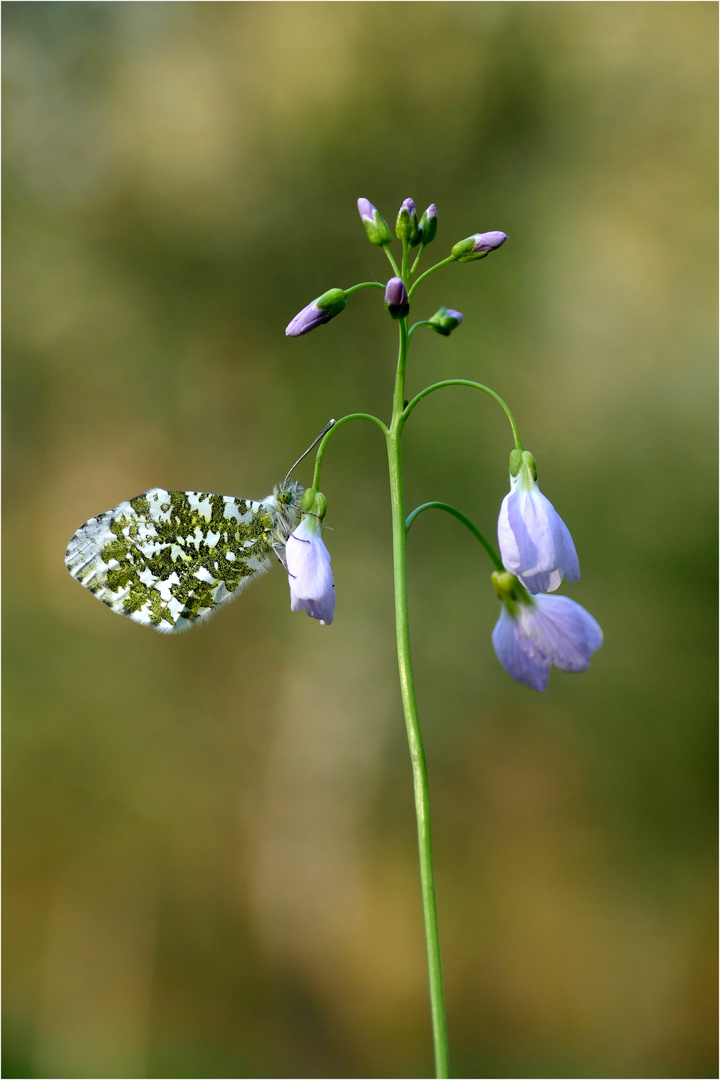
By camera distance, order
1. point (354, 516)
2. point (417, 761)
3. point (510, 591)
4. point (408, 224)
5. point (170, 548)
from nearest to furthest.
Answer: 1. point (417, 761)
2. point (408, 224)
3. point (510, 591)
4. point (170, 548)
5. point (354, 516)

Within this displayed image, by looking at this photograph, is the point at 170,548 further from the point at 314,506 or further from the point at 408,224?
the point at 408,224

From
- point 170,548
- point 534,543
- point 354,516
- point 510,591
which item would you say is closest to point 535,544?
point 534,543

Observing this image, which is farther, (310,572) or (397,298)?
(310,572)

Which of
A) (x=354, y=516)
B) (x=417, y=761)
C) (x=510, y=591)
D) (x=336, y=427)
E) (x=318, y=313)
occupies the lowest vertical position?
(x=417, y=761)

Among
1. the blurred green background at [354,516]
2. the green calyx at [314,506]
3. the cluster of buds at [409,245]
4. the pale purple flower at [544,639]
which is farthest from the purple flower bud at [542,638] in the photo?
the blurred green background at [354,516]

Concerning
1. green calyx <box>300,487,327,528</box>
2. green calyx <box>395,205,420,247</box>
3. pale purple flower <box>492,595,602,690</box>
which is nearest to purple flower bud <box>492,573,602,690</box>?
pale purple flower <box>492,595,602,690</box>

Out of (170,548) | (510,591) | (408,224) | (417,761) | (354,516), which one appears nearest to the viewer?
(417,761)

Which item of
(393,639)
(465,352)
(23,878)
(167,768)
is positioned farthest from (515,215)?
(23,878)

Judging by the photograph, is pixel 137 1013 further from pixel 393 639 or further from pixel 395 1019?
pixel 393 639
